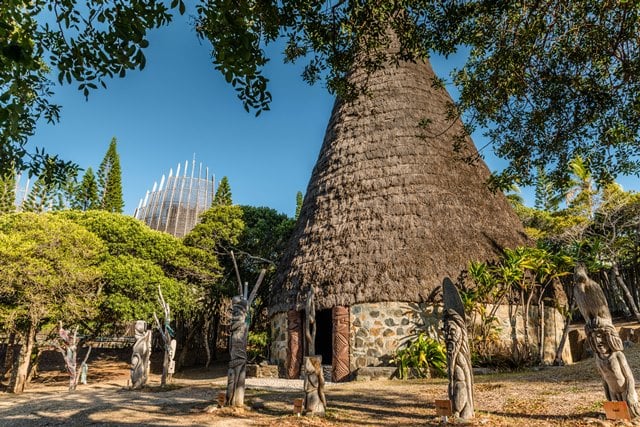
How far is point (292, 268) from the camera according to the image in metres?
14.6

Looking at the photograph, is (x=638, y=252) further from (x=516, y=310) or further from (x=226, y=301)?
(x=226, y=301)

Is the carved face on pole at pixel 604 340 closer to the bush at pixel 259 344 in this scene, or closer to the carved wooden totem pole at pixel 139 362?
the carved wooden totem pole at pixel 139 362

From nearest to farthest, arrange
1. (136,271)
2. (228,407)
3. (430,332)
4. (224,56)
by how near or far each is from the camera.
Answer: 1. (224,56)
2. (228,407)
3. (430,332)
4. (136,271)

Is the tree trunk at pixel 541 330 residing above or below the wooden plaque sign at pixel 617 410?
above

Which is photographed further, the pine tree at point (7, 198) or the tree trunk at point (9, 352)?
the pine tree at point (7, 198)

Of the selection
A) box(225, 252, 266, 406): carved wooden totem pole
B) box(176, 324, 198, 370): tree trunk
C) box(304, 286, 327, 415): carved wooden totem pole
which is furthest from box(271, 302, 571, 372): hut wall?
box(176, 324, 198, 370): tree trunk

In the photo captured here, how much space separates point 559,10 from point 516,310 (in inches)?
352

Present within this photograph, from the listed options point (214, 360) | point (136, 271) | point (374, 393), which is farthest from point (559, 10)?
point (214, 360)

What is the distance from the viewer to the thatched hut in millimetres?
12469

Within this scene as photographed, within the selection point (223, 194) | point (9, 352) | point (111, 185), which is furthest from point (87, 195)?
point (9, 352)

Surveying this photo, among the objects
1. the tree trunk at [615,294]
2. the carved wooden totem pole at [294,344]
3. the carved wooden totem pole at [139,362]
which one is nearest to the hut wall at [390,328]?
the carved wooden totem pole at [294,344]

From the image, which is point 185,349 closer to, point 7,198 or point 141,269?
point 141,269

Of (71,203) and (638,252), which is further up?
(71,203)

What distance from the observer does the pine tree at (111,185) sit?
4231cm
